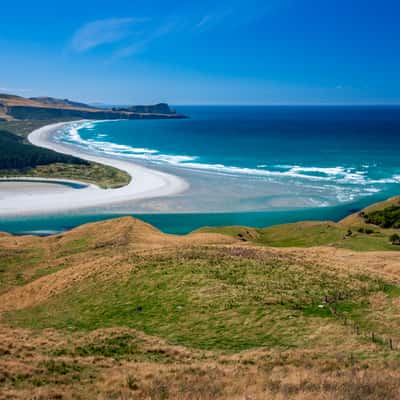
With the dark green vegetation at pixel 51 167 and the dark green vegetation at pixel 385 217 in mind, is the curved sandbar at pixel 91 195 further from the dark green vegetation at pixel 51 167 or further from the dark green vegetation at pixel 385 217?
the dark green vegetation at pixel 385 217

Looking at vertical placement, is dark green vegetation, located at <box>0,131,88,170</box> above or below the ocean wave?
below

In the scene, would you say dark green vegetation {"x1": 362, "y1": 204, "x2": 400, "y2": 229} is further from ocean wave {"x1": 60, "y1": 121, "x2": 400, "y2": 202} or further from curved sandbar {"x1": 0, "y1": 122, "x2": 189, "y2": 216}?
curved sandbar {"x1": 0, "y1": 122, "x2": 189, "y2": 216}

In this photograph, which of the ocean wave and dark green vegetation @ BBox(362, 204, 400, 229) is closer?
dark green vegetation @ BBox(362, 204, 400, 229)

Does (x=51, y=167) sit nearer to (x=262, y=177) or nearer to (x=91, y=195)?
(x=91, y=195)

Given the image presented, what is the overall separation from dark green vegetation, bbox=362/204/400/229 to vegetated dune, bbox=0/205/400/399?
60.6 feet

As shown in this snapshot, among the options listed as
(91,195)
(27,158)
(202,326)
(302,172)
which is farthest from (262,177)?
(202,326)

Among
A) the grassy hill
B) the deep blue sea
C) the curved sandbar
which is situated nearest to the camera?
the grassy hill

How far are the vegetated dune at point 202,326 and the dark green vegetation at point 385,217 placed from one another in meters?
18.5

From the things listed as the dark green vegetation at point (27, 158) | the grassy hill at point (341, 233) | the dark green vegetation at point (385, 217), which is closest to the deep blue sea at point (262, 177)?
the grassy hill at point (341, 233)

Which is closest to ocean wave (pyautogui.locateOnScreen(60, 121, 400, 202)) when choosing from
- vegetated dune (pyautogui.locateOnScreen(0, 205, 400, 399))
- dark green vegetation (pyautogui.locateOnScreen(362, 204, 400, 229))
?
dark green vegetation (pyautogui.locateOnScreen(362, 204, 400, 229))

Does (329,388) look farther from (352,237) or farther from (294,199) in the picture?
(294,199)

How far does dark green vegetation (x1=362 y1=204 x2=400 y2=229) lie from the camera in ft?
171

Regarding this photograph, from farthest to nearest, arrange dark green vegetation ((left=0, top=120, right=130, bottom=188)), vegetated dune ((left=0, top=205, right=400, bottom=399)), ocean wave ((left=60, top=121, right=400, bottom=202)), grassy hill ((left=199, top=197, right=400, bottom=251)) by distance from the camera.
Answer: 1. dark green vegetation ((left=0, top=120, right=130, bottom=188))
2. ocean wave ((left=60, top=121, right=400, bottom=202))
3. grassy hill ((left=199, top=197, right=400, bottom=251))
4. vegetated dune ((left=0, top=205, right=400, bottom=399))

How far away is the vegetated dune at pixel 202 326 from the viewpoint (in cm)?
1241
